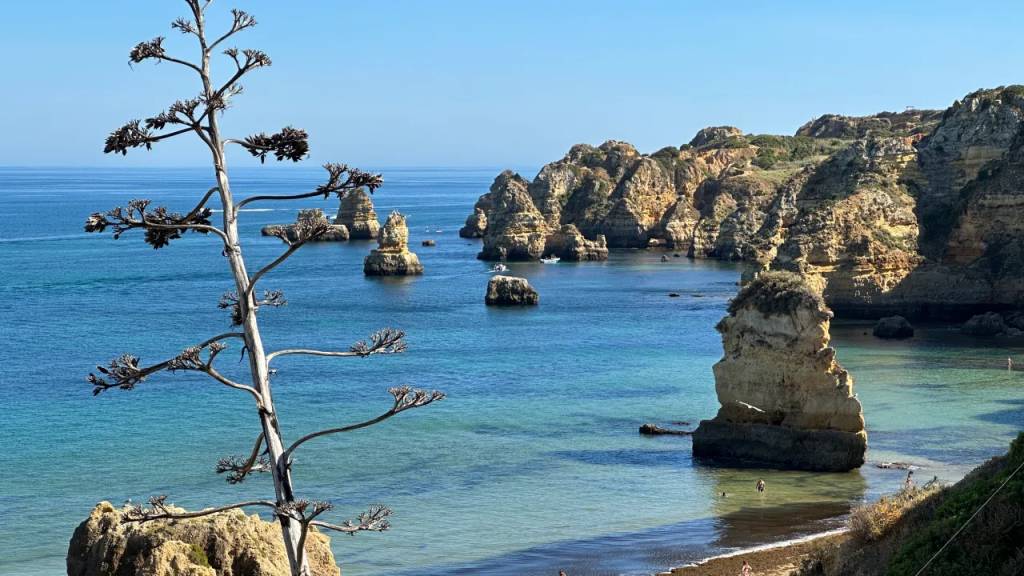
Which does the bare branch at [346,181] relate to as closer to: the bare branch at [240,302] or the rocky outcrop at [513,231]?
the bare branch at [240,302]

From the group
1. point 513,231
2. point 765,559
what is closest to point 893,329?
point 765,559

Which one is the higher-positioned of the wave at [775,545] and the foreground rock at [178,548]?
the foreground rock at [178,548]

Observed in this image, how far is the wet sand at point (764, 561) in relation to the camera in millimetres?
→ 30734

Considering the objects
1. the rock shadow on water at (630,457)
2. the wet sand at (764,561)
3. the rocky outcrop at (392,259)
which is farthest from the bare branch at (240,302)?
the rocky outcrop at (392,259)

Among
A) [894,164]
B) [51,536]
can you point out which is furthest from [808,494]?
[894,164]

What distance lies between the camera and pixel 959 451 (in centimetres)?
4334

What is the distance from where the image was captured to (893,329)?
71875mm

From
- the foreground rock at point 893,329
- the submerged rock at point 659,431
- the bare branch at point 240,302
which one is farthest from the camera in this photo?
the foreground rock at point 893,329

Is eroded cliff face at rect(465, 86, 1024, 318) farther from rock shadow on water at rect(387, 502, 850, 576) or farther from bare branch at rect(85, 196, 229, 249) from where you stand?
bare branch at rect(85, 196, 229, 249)

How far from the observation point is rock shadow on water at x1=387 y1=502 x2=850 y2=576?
31.6 metres

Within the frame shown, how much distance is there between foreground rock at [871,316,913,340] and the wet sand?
40582 millimetres

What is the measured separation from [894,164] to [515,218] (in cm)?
4910

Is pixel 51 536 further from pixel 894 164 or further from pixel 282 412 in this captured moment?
pixel 894 164

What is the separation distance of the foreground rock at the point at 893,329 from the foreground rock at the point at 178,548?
54.6 metres
